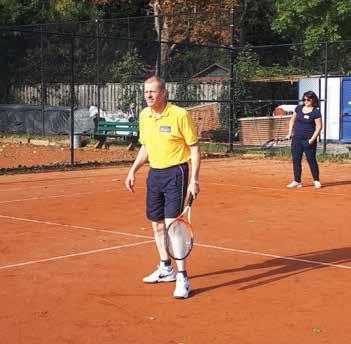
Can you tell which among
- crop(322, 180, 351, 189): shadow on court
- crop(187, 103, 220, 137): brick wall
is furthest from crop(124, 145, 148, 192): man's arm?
crop(187, 103, 220, 137): brick wall

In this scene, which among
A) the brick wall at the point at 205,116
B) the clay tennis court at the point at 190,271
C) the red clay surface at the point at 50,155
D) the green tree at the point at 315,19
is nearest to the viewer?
the clay tennis court at the point at 190,271

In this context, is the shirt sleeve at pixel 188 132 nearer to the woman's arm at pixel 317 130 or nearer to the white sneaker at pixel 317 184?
the woman's arm at pixel 317 130

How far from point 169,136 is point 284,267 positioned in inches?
74.7

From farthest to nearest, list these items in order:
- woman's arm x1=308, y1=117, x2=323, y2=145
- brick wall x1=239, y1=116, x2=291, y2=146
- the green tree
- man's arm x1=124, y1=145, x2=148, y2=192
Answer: the green tree, brick wall x1=239, y1=116, x2=291, y2=146, woman's arm x1=308, y1=117, x2=323, y2=145, man's arm x1=124, y1=145, x2=148, y2=192

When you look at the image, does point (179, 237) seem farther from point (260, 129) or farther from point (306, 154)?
point (260, 129)

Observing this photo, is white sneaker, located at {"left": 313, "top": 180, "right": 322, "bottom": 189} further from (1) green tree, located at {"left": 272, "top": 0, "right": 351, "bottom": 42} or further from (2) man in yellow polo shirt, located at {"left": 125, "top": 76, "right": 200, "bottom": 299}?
(1) green tree, located at {"left": 272, "top": 0, "right": 351, "bottom": 42}

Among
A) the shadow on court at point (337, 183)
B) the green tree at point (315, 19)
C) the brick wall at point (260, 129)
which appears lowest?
the shadow on court at point (337, 183)

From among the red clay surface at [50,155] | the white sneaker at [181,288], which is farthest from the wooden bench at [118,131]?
the white sneaker at [181,288]

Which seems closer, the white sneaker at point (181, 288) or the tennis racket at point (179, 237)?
the white sneaker at point (181, 288)

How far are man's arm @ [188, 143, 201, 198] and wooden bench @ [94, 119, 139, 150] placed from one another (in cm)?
1643

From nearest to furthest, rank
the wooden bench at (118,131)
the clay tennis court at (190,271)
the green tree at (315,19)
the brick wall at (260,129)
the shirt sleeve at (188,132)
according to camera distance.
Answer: the clay tennis court at (190,271), the shirt sleeve at (188,132), the wooden bench at (118,131), the brick wall at (260,129), the green tree at (315,19)

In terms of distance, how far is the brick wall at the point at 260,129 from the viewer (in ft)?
82.5

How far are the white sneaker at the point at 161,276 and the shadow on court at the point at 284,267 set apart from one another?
0.27 m

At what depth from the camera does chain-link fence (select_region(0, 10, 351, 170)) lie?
24016 mm
